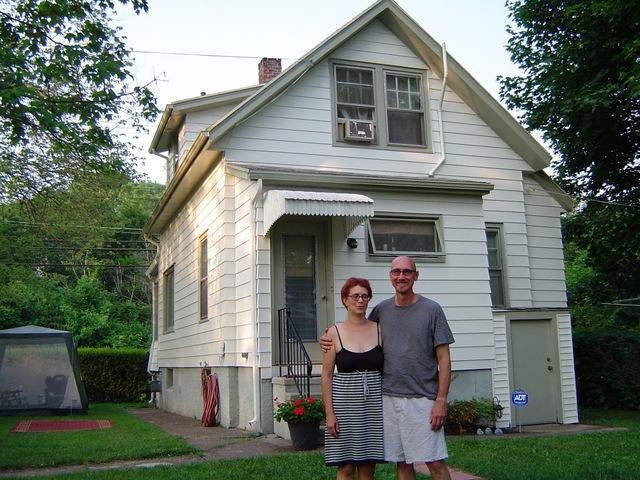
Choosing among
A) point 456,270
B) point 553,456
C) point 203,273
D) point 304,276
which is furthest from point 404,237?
point 553,456

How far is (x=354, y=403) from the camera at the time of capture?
4215 millimetres

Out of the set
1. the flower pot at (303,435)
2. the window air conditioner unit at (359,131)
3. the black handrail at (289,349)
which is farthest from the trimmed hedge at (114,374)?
the flower pot at (303,435)

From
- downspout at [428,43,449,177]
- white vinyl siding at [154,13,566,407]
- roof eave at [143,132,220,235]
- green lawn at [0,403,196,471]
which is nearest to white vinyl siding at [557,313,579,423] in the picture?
white vinyl siding at [154,13,566,407]

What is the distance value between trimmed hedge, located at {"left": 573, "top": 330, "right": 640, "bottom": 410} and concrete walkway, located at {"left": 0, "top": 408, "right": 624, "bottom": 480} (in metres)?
3.18

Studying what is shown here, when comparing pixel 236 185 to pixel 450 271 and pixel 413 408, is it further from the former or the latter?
pixel 413 408

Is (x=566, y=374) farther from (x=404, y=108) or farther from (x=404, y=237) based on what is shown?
(x=404, y=108)

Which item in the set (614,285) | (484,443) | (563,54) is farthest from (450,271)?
(614,285)

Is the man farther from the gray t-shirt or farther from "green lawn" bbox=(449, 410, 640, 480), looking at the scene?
"green lawn" bbox=(449, 410, 640, 480)

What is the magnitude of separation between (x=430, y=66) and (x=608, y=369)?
22.5ft

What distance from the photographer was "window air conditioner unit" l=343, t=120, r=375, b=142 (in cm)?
1106

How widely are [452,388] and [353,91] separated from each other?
197 inches

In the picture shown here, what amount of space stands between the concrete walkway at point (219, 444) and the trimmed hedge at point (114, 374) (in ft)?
27.4

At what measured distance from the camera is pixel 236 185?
10391mm

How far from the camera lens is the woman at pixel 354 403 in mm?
4195
